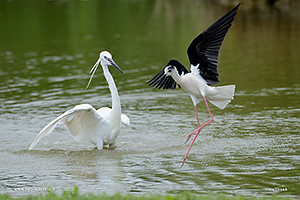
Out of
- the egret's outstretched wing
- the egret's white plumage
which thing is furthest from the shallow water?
the egret's outstretched wing

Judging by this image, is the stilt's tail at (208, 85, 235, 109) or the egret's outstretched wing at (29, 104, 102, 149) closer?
the stilt's tail at (208, 85, 235, 109)

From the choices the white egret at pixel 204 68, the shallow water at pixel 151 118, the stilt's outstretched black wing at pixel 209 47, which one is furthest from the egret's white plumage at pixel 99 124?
the stilt's outstretched black wing at pixel 209 47

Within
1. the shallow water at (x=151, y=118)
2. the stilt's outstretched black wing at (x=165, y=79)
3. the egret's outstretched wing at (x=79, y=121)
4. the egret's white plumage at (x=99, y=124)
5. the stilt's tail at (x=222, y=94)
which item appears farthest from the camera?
the egret's white plumage at (x=99, y=124)

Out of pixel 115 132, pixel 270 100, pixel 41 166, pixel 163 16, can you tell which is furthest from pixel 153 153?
pixel 163 16

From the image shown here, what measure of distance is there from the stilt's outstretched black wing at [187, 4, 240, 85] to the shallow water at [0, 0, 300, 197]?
148 cm

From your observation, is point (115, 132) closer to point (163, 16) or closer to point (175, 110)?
point (175, 110)

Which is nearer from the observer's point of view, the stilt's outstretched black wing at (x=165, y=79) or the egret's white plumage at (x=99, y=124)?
the stilt's outstretched black wing at (x=165, y=79)

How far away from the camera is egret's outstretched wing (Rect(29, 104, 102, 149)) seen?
7672 mm

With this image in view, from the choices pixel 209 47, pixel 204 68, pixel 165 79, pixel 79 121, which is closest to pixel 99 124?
pixel 79 121

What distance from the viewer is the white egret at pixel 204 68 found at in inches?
284

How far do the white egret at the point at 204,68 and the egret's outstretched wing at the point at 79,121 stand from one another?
4.10 feet

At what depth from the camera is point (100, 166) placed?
7.48 m

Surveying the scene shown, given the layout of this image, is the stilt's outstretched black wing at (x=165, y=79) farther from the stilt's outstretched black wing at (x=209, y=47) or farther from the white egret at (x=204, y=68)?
the stilt's outstretched black wing at (x=209, y=47)

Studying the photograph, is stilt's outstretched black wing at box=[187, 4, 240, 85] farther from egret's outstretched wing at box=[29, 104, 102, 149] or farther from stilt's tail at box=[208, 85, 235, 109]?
egret's outstretched wing at box=[29, 104, 102, 149]
